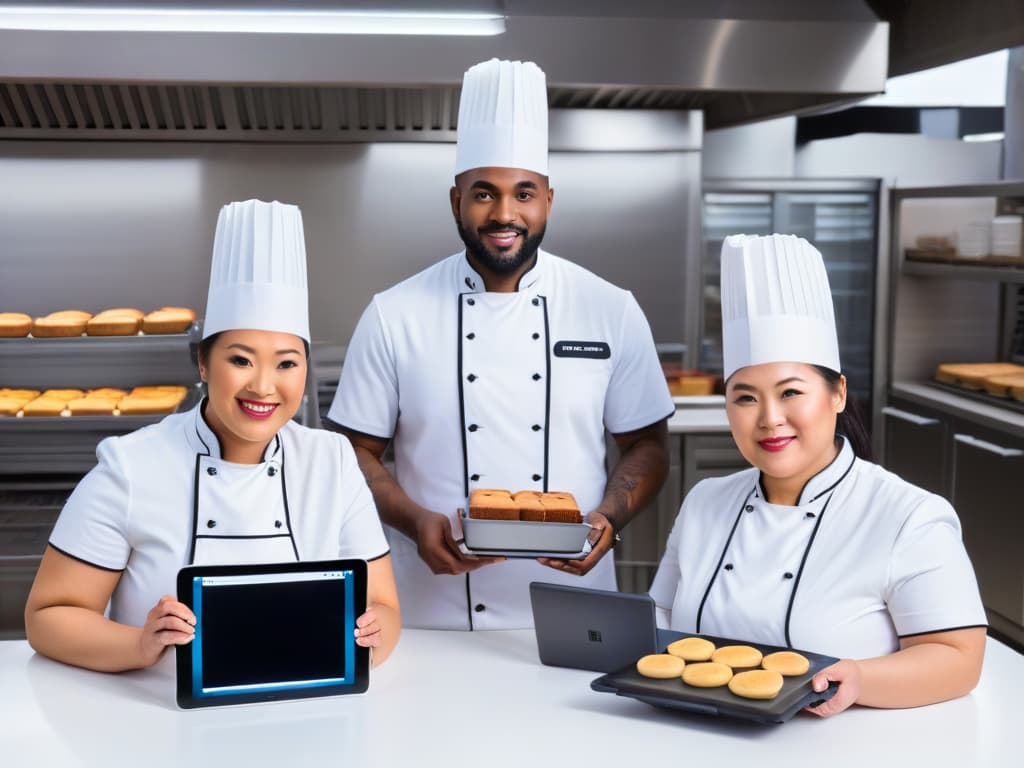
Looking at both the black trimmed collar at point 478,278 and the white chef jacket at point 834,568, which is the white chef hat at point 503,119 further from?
the white chef jacket at point 834,568

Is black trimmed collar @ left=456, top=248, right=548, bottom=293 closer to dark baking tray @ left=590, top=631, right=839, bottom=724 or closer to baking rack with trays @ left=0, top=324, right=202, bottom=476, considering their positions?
baking rack with trays @ left=0, top=324, right=202, bottom=476

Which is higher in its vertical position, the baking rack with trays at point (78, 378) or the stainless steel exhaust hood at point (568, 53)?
the stainless steel exhaust hood at point (568, 53)

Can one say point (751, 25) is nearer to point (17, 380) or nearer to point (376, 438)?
point (376, 438)

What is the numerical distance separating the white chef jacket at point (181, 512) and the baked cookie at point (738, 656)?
2.17 ft

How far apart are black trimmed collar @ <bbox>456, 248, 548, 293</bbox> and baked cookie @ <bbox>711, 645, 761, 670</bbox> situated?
40.1 inches

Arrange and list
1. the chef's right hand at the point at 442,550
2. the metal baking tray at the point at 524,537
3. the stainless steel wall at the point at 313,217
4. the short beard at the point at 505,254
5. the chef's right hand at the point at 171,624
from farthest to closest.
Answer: the stainless steel wall at the point at 313,217, the short beard at the point at 505,254, the chef's right hand at the point at 442,550, the metal baking tray at the point at 524,537, the chef's right hand at the point at 171,624

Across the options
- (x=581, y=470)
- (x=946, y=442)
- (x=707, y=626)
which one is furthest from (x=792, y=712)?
(x=946, y=442)

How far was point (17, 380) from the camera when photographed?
2.95 meters

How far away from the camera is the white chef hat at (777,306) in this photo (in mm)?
1738

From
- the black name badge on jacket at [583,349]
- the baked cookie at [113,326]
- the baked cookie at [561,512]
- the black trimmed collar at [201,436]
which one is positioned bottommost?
the baked cookie at [561,512]

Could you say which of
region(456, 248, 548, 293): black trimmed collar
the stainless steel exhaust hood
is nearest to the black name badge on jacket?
region(456, 248, 548, 293): black trimmed collar

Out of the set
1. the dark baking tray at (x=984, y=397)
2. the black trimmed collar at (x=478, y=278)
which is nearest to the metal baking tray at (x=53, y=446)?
the black trimmed collar at (x=478, y=278)

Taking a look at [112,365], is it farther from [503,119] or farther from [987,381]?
[987,381]

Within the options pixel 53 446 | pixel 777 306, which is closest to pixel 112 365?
pixel 53 446
